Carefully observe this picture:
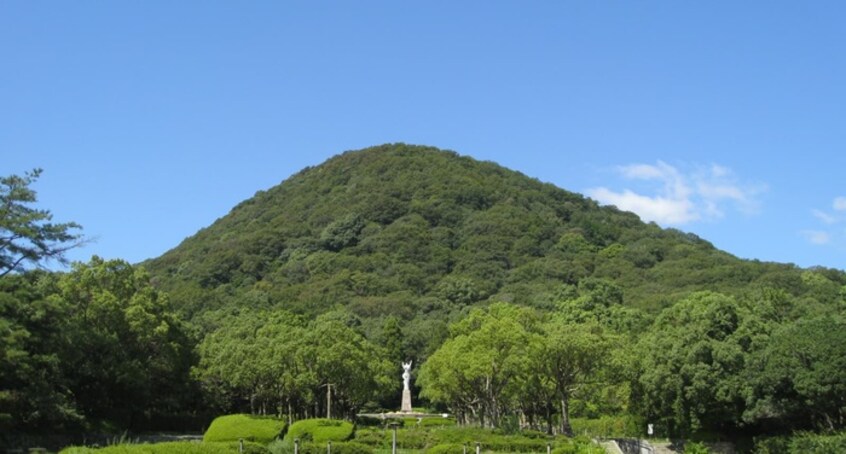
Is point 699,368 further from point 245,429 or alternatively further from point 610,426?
point 245,429

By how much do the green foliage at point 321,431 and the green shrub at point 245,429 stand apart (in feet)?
2.07

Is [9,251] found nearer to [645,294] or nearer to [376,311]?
[376,311]

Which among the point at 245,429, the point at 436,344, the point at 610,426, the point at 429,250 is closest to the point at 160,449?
the point at 245,429

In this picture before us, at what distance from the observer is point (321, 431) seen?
32.5 meters

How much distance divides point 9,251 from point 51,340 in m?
3.96

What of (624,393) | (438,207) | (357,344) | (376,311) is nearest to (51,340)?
(357,344)

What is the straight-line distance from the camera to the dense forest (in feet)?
108

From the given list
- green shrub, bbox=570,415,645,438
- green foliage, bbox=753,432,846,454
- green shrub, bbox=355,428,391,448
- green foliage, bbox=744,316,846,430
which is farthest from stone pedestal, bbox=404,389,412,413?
green foliage, bbox=744,316,846,430

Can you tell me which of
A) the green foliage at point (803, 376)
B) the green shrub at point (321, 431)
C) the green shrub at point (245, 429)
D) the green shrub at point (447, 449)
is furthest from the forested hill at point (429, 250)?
the green shrub at point (245, 429)

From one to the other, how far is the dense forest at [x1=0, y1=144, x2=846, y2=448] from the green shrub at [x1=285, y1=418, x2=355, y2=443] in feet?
29.4

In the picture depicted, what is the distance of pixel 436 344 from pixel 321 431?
3930 cm

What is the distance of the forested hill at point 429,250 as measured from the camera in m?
91.8

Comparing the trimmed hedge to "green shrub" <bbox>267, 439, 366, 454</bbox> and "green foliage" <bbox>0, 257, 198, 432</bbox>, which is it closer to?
"green shrub" <bbox>267, 439, 366, 454</bbox>

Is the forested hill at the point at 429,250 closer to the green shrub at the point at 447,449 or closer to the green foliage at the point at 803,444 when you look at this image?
the green foliage at the point at 803,444
